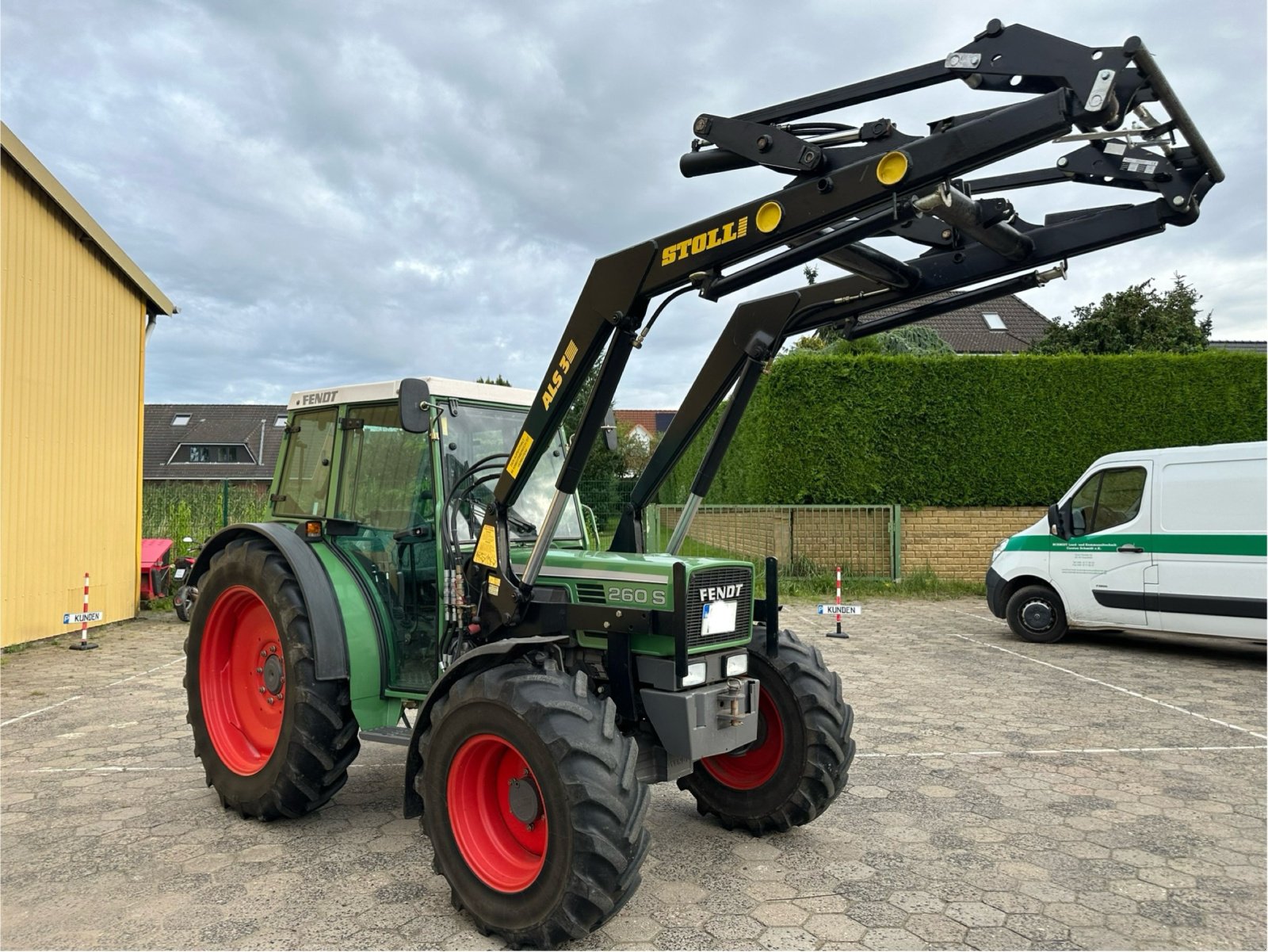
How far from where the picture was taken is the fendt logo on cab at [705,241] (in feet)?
11.3

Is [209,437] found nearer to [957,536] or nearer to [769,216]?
[957,536]

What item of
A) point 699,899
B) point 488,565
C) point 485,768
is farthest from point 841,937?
point 488,565

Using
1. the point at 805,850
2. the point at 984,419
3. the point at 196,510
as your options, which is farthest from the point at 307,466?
the point at 196,510

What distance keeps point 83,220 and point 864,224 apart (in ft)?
34.5

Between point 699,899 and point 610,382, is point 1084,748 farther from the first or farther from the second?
point 610,382

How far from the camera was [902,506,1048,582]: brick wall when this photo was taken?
15.1 m

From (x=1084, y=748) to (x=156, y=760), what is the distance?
19.6 ft

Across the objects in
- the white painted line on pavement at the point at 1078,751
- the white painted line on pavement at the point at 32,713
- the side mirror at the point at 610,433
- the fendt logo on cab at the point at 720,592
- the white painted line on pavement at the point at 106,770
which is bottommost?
the white painted line on pavement at the point at 1078,751

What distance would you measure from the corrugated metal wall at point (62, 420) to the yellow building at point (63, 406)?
16 mm

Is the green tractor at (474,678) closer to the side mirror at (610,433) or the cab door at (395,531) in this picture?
the cab door at (395,531)

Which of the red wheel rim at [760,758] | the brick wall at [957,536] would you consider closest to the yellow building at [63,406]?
the red wheel rim at [760,758]

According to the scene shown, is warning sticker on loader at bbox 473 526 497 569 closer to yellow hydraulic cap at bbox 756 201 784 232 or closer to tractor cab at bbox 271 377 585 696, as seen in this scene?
tractor cab at bbox 271 377 585 696

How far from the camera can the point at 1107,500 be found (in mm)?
10023

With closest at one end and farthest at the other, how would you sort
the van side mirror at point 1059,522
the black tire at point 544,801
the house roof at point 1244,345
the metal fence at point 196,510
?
the black tire at point 544,801 < the van side mirror at point 1059,522 < the metal fence at point 196,510 < the house roof at point 1244,345
